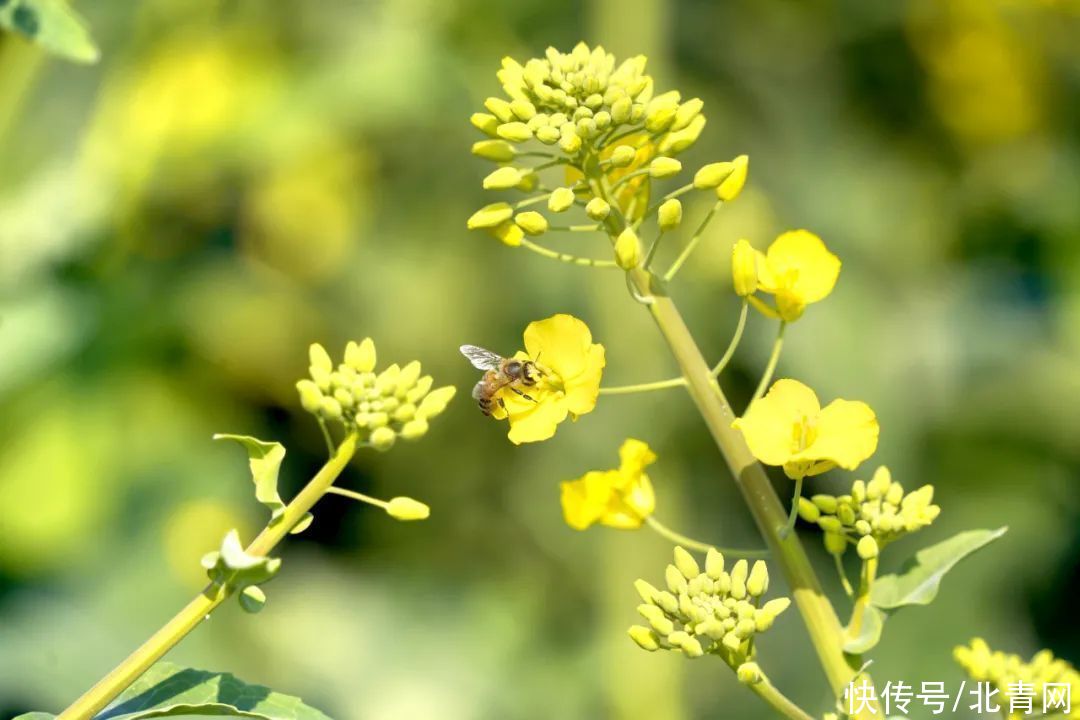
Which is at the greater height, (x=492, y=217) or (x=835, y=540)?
(x=492, y=217)

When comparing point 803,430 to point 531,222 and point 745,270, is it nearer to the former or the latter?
point 745,270

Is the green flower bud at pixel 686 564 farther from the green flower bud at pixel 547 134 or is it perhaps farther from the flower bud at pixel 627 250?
the green flower bud at pixel 547 134

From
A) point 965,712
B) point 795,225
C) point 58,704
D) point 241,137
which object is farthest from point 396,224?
point 965,712

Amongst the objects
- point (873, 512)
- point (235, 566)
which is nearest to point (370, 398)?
point (235, 566)

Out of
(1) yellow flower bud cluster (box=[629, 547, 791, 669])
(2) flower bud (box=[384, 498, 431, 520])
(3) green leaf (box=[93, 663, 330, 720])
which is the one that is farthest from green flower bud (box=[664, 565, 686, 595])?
(3) green leaf (box=[93, 663, 330, 720])

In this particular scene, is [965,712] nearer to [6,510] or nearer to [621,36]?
[621,36]

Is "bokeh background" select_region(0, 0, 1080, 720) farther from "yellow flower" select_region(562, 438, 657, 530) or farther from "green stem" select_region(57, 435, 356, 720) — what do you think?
"green stem" select_region(57, 435, 356, 720)
